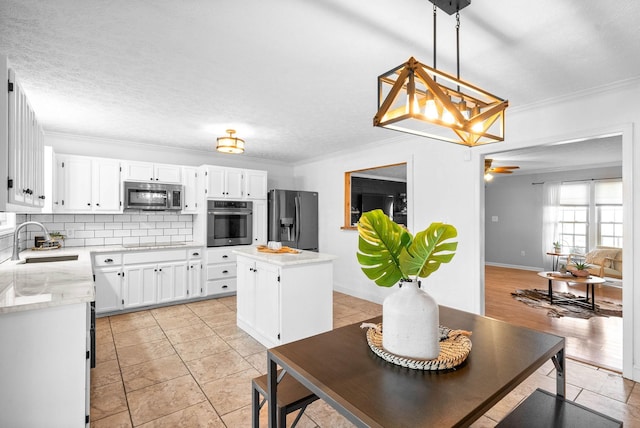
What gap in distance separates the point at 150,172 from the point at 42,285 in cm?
287

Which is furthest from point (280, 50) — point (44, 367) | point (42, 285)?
point (44, 367)

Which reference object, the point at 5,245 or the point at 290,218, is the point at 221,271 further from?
the point at 5,245

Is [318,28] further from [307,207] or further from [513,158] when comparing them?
[513,158]

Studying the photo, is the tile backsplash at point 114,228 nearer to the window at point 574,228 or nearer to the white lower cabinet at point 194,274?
the white lower cabinet at point 194,274

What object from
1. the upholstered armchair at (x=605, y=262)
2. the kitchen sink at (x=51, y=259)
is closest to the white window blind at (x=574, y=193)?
the upholstered armchair at (x=605, y=262)

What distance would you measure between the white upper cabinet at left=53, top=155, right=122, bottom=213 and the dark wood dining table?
400cm

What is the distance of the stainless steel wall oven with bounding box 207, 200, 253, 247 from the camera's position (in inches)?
192

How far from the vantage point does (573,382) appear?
2551 mm

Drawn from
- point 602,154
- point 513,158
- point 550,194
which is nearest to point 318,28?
point 513,158

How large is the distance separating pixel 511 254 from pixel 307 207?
5.61 metres

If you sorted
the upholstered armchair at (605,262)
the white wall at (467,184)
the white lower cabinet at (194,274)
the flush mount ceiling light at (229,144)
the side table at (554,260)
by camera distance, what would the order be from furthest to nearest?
the side table at (554,260) → the upholstered armchair at (605,262) → the white lower cabinet at (194,274) → the flush mount ceiling light at (229,144) → the white wall at (467,184)

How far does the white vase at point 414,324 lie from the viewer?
1.19 m

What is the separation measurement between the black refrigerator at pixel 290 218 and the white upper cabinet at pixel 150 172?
60.4 inches

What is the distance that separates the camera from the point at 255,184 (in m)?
5.36
